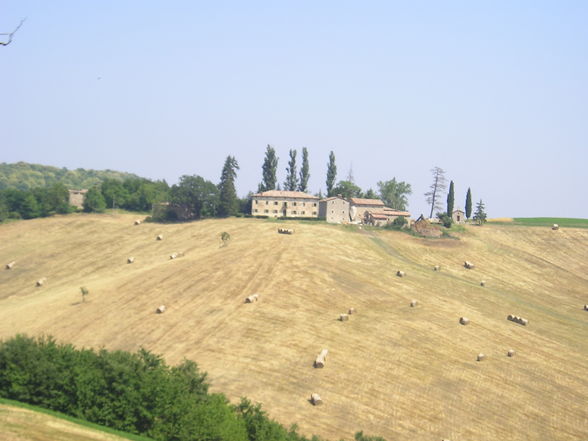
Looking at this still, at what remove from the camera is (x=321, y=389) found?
199ft

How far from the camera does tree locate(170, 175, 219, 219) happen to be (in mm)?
133500

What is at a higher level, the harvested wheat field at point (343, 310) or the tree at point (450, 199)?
the tree at point (450, 199)

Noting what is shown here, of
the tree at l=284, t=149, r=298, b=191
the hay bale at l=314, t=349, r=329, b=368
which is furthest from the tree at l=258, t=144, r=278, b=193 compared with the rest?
the hay bale at l=314, t=349, r=329, b=368

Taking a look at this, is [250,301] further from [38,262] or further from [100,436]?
[38,262]

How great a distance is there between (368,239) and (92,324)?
53.3 metres

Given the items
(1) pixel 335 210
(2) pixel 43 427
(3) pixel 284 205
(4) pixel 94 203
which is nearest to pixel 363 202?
(1) pixel 335 210

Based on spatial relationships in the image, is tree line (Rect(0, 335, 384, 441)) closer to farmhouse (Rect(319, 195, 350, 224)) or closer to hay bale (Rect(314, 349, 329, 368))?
hay bale (Rect(314, 349, 329, 368))

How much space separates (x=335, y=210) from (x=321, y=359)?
71.9 meters

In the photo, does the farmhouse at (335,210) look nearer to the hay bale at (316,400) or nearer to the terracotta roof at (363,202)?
the terracotta roof at (363,202)

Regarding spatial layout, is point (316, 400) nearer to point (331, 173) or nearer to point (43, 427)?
point (43, 427)

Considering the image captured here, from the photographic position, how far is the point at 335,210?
443 feet

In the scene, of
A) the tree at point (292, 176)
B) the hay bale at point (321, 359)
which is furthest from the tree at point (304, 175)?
the hay bale at point (321, 359)

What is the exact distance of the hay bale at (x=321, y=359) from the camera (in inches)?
2544

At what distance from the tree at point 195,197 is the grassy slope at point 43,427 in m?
92.6
